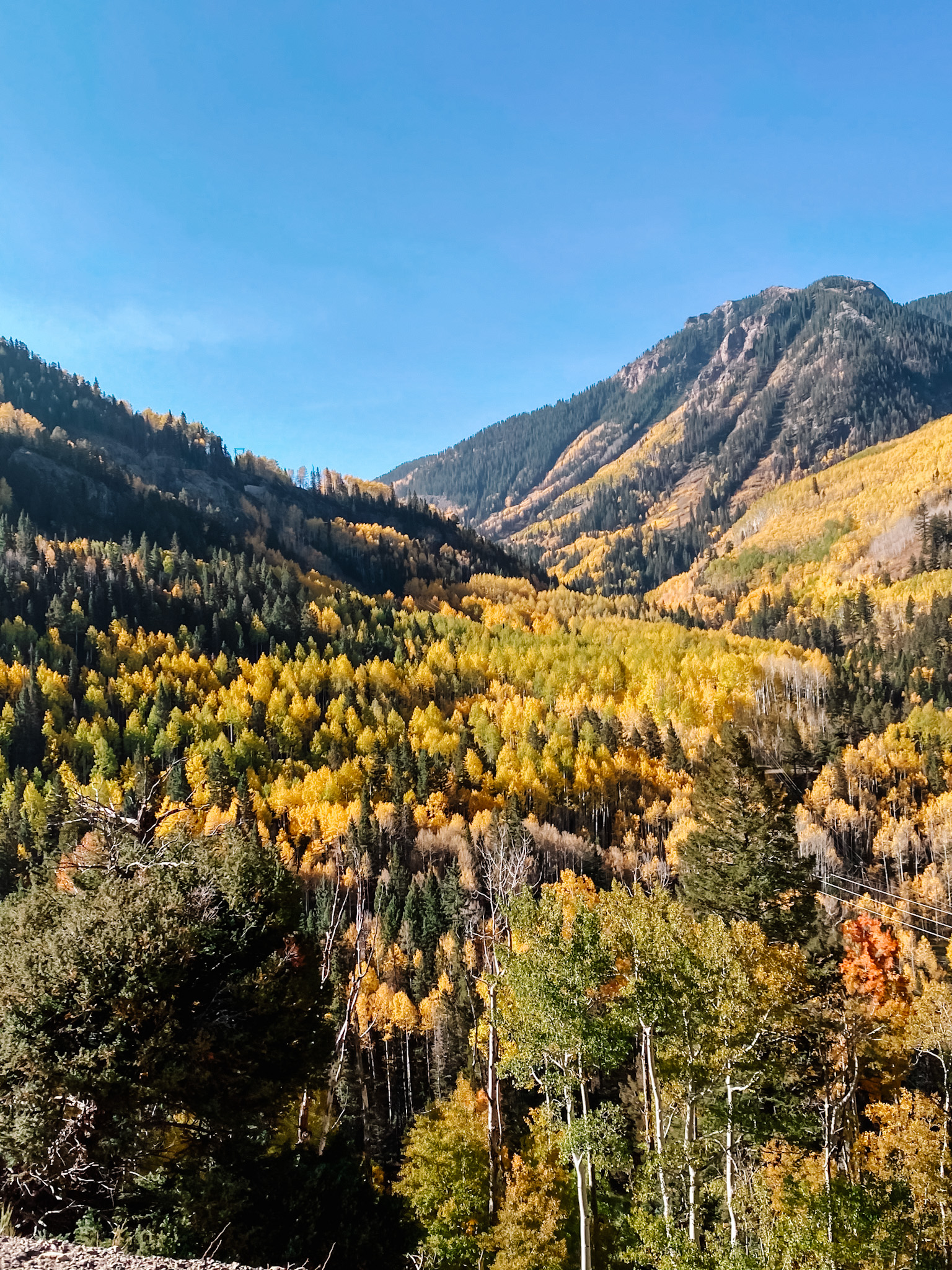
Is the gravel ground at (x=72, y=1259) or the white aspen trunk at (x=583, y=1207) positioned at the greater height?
the gravel ground at (x=72, y=1259)

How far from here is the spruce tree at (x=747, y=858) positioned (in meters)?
24.8

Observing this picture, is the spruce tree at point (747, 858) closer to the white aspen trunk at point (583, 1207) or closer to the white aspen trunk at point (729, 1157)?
the white aspen trunk at point (729, 1157)

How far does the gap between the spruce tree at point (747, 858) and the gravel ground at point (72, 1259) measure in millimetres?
21261

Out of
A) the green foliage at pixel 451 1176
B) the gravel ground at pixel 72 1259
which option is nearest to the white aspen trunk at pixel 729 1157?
the green foliage at pixel 451 1176

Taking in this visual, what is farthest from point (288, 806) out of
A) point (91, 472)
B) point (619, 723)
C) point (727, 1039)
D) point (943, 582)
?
point (943, 582)

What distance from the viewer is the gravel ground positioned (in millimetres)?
7977

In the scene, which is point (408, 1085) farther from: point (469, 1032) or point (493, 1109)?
point (493, 1109)

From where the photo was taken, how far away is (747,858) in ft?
82.5

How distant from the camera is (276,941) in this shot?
2059 centimetres

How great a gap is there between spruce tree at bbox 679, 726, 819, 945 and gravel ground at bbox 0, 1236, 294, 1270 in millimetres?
21261

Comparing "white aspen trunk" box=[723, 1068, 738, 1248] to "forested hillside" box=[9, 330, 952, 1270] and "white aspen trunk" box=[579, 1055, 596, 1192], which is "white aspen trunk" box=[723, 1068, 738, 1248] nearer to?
"forested hillside" box=[9, 330, 952, 1270]

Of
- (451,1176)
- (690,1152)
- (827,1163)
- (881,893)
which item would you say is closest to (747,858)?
Result: (827,1163)

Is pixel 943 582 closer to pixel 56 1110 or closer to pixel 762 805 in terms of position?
pixel 762 805

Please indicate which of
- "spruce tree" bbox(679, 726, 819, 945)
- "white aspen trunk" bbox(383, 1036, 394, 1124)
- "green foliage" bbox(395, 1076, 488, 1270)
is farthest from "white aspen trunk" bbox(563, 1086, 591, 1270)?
"white aspen trunk" bbox(383, 1036, 394, 1124)
